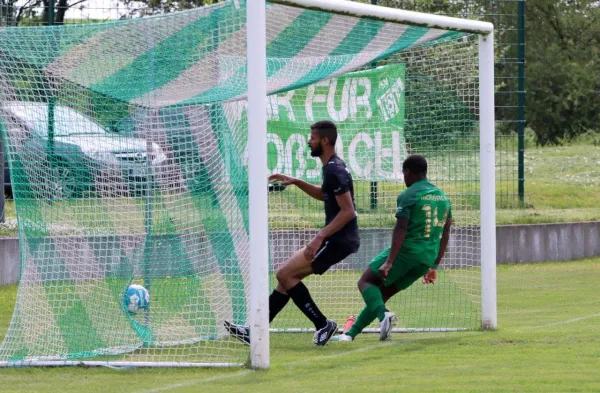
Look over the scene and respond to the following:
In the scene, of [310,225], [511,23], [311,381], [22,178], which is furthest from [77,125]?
[511,23]

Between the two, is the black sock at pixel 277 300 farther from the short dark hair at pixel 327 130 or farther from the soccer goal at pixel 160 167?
the short dark hair at pixel 327 130

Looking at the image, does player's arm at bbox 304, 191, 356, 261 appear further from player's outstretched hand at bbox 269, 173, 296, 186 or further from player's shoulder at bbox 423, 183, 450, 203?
player's shoulder at bbox 423, 183, 450, 203

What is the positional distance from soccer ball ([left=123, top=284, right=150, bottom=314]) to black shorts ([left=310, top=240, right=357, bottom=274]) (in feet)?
4.62

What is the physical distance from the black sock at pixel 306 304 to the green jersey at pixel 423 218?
3.14 feet

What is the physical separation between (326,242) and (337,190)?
487 mm

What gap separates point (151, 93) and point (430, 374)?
326cm

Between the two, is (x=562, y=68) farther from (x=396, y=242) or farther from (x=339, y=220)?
(x=339, y=220)

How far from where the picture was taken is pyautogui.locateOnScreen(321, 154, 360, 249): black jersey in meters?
9.55

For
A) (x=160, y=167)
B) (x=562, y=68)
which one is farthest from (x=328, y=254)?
(x=562, y=68)

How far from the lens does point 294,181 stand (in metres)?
10.0

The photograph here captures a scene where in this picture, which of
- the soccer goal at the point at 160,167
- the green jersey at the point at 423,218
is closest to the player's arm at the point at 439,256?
the green jersey at the point at 423,218

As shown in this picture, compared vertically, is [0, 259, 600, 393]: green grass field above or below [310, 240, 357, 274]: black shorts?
below

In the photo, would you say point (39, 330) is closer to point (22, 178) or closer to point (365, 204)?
point (22, 178)

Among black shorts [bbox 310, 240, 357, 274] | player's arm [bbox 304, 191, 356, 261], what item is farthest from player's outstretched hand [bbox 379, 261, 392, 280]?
player's arm [bbox 304, 191, 356, 261]
